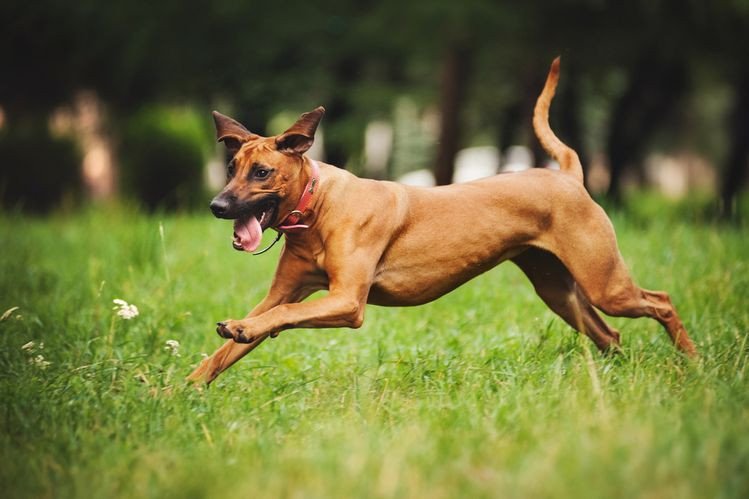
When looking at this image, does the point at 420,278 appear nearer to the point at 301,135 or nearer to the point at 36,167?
the point at 301,135

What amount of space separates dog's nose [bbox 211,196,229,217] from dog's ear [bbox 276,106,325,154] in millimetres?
477

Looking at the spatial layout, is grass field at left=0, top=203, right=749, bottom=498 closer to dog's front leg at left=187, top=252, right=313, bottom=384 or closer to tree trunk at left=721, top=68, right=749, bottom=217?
dog's front leg at left=187, top=252, right=313, bottom=384

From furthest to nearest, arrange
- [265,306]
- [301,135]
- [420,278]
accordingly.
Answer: [420,278], [265,306], [301,135]

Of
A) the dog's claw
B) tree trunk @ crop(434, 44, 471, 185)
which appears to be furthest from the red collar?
tree trunk @ crop(434, 44, 471, 185)

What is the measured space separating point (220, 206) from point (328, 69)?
14781 millimetres

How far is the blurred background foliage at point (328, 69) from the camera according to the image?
14406 mm

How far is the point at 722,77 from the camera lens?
16.9 metres

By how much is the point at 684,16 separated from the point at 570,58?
2.07 meters

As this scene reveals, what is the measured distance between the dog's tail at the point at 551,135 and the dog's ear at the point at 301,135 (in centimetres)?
177

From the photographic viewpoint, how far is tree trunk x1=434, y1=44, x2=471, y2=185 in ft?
48.2

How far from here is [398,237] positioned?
16.9 ft

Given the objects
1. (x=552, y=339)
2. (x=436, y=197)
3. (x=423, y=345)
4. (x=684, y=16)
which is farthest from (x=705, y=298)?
(x=684, y=16)

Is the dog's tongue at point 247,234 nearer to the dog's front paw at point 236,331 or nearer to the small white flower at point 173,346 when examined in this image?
the dog's front paw at point 236,331

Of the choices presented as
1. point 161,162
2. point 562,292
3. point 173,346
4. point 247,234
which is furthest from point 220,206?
point 161,162
